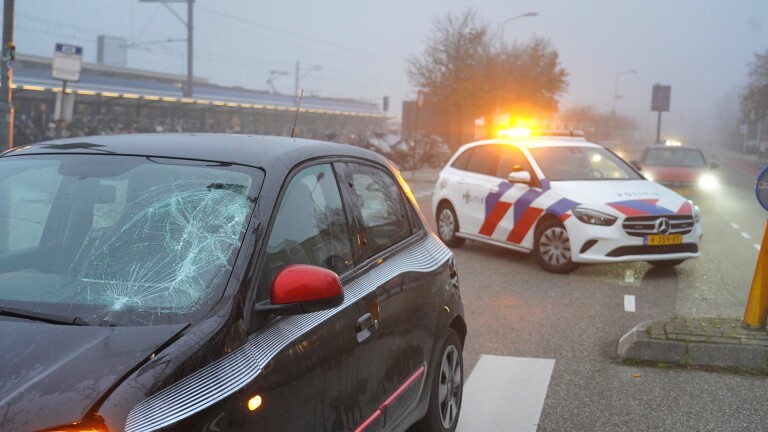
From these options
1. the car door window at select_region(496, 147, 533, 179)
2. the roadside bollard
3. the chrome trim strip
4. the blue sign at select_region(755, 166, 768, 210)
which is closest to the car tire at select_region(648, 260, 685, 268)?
the car door window at select_region(496, 147, 533, 179)

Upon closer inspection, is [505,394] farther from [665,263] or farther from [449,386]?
[665,263]

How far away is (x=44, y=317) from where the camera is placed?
233 centimetres

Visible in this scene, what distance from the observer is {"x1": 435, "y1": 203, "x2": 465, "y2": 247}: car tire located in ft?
38.2

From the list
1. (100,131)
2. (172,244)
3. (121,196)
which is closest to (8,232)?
(121,196)

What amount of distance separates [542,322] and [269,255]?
4.88m

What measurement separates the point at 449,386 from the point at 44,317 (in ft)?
7.74

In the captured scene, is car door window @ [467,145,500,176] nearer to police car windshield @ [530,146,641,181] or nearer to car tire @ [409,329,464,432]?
police car windshield @ [530,146,641,181]

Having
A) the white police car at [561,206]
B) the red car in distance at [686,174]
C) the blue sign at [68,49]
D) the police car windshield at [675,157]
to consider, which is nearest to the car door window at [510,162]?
the white police car at [561,206]

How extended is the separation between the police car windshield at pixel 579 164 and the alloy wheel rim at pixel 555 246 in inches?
33.9

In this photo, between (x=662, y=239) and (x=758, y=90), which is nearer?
(x=662, y=239)

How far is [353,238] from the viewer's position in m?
3.34

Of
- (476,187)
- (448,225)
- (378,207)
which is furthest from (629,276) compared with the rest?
(378,207)

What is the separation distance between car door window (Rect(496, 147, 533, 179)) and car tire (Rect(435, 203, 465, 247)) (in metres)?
1.09

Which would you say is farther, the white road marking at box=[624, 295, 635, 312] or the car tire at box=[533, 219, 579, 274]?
the car tire at box=[533, 219, 579, 274]
